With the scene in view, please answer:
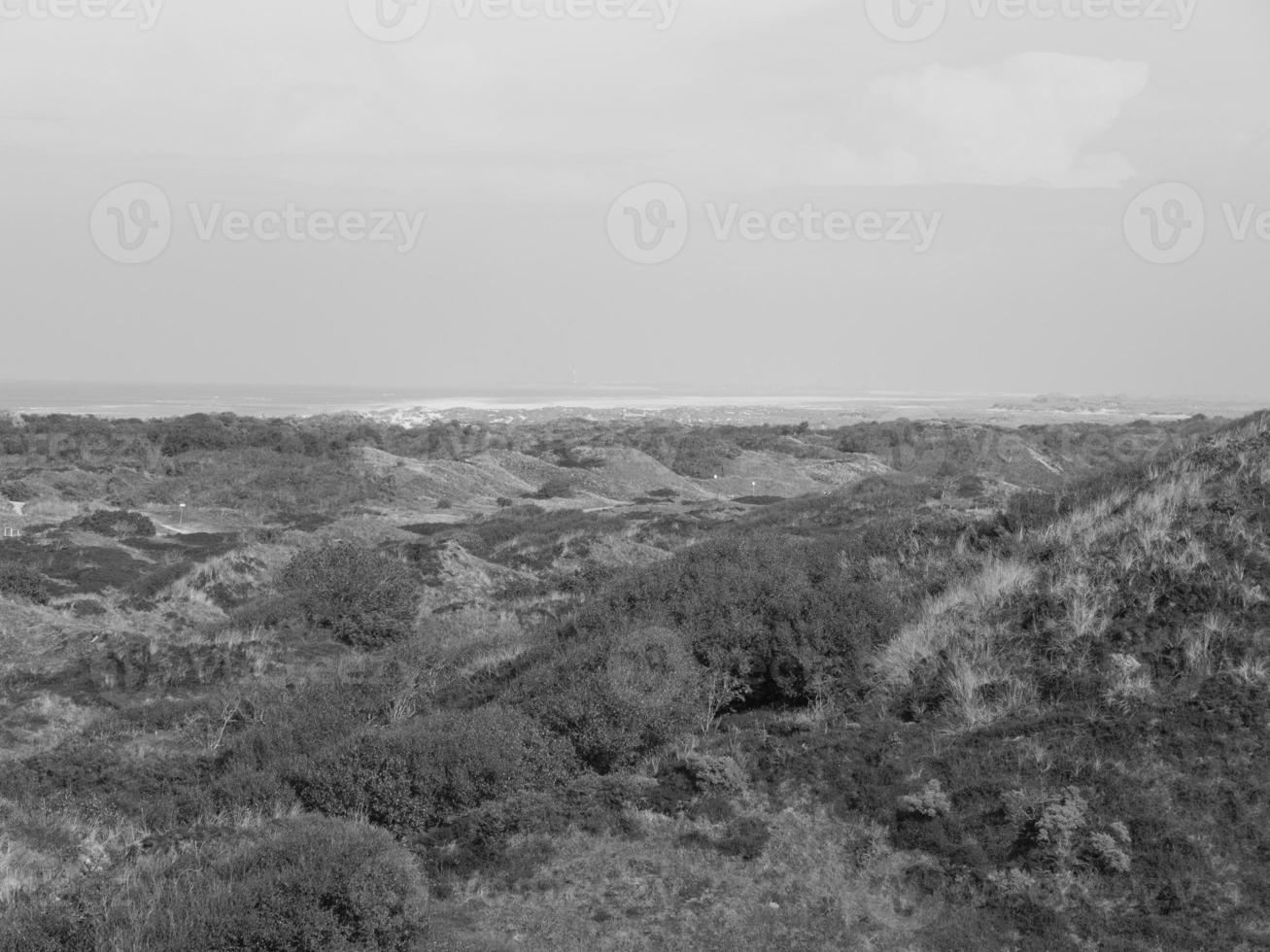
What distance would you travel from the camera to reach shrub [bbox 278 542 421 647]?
17.9 m

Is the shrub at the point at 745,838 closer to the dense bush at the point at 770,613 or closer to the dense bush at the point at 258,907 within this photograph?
the dense bush at the point at 258,907

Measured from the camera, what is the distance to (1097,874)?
7.04 meters

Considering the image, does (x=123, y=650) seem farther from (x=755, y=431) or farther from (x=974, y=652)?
(x=755, y=431)

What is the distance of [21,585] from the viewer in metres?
18.8

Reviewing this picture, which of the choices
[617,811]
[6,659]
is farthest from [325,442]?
[617,811]

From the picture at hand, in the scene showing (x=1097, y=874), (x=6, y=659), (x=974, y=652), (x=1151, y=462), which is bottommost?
(x=6, y=659)

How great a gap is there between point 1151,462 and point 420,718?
10.0m

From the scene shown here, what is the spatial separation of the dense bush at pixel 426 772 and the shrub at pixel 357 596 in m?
8.84

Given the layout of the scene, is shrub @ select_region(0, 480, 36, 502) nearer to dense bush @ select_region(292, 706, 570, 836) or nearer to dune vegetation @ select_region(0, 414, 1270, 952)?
dune vegetation @ select_region(0, 414, 1270, 952)

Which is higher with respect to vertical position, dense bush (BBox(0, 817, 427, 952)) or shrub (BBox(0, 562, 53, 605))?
dense bush (BBox(0, 817, 427, 952))

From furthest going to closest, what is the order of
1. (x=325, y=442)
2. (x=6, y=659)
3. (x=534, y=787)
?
(x=325, y=442) < (x=6, y=659) < (x=534, y=787)

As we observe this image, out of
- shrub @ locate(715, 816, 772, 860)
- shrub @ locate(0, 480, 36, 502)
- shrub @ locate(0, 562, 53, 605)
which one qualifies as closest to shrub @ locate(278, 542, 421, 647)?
shrub @ locate(0, 562, 53, 605)

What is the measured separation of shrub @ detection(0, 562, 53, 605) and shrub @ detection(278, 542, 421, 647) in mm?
4044

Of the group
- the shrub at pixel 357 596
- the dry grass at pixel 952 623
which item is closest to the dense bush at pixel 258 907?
the dry grass at pixel 952 623
